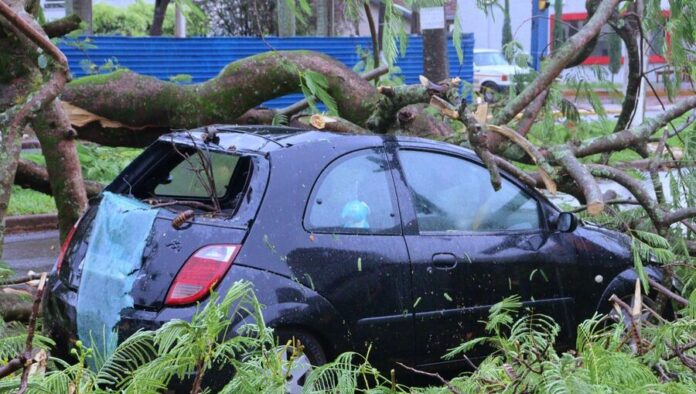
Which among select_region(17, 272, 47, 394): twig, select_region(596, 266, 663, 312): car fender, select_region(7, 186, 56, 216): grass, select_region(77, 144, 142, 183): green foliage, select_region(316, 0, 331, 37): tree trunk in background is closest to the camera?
select_region(17, 272, 47, 394): twig

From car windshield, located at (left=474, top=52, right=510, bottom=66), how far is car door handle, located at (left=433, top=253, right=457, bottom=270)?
27778 millimetres

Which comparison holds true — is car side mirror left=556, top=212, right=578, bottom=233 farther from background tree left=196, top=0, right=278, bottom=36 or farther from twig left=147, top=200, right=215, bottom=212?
background tree left=196, top=0, right=278, bottom=36

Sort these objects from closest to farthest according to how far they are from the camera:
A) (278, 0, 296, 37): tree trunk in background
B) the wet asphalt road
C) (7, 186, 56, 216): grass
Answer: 1. the wet asphalt road
2. (7, 186, 56, 216): grass
3. (278, 0, 296, 37): tree trunk in background

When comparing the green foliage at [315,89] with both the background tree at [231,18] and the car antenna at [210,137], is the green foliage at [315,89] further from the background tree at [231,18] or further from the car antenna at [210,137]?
the background tree at [231,18]

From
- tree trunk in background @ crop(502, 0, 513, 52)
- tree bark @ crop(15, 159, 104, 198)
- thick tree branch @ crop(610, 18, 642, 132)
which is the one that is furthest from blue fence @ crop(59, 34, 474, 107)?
tree bark @ crop(15, 159, 104, 198)

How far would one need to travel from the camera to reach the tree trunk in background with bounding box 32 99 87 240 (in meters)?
6.16

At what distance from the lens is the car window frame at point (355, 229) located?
4652mm

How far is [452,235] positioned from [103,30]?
28.1 metres

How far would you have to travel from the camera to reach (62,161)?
248 inches

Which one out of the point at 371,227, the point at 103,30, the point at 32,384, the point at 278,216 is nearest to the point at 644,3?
the point at 371,227

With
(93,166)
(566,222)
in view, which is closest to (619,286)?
(566,222)

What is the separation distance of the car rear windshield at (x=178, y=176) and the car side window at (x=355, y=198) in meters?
0.53

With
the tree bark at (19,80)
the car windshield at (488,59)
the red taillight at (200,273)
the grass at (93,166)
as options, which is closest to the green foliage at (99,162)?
the grass at (93,166)

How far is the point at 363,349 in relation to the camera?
15.4 feet
